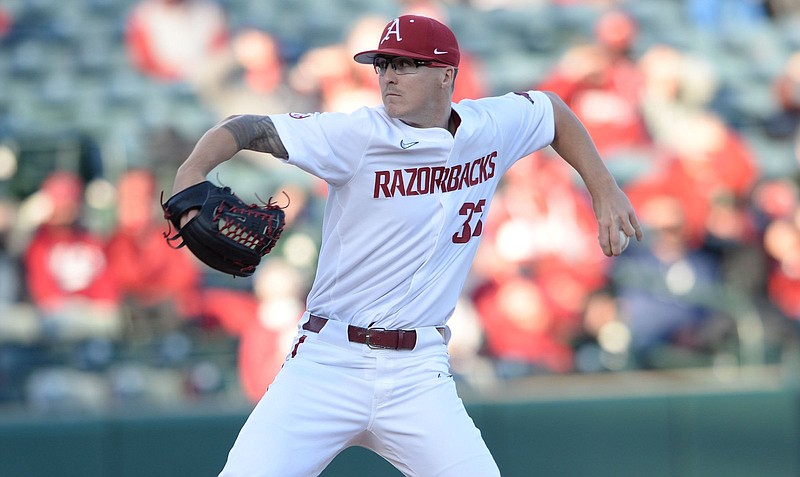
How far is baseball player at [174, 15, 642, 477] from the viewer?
3.08 m

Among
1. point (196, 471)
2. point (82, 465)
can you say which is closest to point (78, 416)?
point (82, 465)

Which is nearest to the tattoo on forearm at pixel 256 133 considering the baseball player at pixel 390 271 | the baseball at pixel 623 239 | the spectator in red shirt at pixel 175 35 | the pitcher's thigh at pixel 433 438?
the baseball player at pixel 390 271

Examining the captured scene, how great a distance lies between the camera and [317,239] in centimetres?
624

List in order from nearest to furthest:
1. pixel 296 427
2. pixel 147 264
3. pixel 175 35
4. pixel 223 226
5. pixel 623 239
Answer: pixel 223 226, pixel 296 427, pixel 623 239, pixel 147 264, pixel 175 35

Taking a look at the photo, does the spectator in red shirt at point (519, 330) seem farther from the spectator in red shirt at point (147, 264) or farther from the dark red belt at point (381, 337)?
the dark red belt at point (381, 337)

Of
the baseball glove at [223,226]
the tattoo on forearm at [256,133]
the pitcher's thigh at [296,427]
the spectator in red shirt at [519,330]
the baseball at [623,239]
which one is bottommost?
the spectator in red shirt at [519,330]

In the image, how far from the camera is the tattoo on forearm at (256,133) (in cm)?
289

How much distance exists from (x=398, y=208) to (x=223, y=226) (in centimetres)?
60

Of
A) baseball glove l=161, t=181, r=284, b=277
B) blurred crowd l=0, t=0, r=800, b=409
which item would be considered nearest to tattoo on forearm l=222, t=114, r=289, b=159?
baseball glove l=161, t=181, r=284, b=277

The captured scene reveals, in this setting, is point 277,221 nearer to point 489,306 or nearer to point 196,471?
point 196,471

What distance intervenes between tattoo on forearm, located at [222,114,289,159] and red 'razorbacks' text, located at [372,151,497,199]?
0.32m

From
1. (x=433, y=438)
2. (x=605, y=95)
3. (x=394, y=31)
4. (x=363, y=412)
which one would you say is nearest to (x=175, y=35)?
(x=605, y=95)

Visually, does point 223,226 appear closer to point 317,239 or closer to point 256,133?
point 256,133

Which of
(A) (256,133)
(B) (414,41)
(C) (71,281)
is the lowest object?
(C) (71,281)
